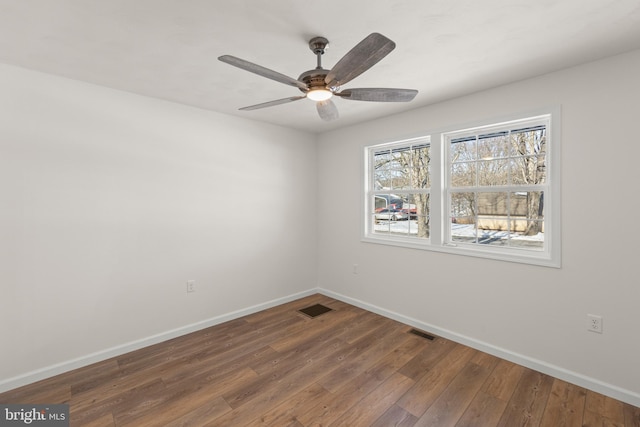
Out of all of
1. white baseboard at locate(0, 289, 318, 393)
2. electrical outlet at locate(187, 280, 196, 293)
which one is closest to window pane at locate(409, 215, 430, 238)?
white baseboard at locate(0, 289, 318, 393)

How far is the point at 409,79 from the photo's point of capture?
2.39m

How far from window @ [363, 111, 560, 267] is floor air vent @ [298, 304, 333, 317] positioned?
1.07 metres

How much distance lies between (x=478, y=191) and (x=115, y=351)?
150 inches

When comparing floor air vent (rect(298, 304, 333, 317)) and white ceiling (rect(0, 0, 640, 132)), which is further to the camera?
floor air vent (rect(298, 304, 333, 317))

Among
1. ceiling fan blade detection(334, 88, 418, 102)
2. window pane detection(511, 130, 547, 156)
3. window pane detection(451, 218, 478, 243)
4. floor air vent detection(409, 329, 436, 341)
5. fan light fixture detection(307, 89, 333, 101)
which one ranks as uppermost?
ceiling fan blade detection(334, 88, 418, 102)

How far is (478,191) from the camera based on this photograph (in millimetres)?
2824

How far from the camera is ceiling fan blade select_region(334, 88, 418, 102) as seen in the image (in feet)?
5.81

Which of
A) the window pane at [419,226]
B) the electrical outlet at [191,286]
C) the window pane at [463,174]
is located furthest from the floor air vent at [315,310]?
the window pane at [463,174]

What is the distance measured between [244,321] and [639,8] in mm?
4013

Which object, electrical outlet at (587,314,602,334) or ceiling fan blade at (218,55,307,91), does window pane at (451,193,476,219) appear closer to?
electrical outlet at (587,314,602,334)

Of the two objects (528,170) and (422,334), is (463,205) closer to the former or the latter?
(528,170)

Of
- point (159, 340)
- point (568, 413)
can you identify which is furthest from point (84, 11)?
point (568, 413)

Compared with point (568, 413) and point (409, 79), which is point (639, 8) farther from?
point (568, 413)

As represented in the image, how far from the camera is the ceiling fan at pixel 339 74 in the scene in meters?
1.33
